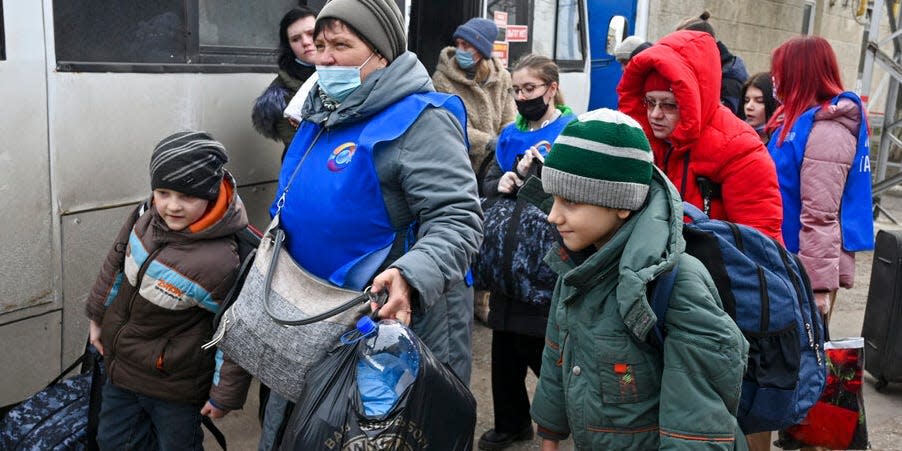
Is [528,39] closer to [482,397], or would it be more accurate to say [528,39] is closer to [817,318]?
[482,397]

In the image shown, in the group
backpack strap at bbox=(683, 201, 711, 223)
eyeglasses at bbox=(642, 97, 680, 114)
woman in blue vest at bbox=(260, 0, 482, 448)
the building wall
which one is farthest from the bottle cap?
the building wall

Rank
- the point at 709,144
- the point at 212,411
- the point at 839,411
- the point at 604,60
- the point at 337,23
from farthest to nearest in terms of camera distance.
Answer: the point at 604,60 < the point at 839,411 < the point at 709,144 < the point at 212,411 < the point at 337,23

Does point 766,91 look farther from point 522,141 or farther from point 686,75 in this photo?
point 686,75

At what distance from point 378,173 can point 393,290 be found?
1.30 ft

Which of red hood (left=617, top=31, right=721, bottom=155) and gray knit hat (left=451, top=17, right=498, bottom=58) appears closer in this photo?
red hood (left=617, top=31, right=721, bottom=155)

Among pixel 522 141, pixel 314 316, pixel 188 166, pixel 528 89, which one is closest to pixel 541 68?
pixel 528 89

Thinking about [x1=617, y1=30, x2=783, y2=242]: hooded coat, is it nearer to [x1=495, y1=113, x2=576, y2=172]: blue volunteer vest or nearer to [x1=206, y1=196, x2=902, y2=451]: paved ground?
[x1=495, y1=113, x2=576, y2=172]: blue volunteer vest

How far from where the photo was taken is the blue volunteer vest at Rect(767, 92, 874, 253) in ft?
13.2

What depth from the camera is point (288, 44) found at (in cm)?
414

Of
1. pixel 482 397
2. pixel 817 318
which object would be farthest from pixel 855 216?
pixel 482 397

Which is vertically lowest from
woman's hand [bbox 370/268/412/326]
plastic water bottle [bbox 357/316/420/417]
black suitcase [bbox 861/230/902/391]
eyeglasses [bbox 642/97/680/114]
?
black suitcase [bbox 861/230/902/391]

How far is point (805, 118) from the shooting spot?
4.02 meters

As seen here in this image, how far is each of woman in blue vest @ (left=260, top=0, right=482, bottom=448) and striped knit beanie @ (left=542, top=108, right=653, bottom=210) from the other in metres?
0.31

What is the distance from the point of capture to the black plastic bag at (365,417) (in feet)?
6.97
